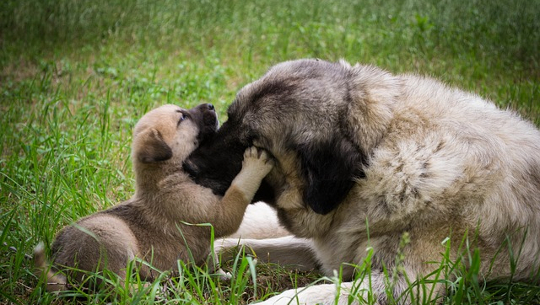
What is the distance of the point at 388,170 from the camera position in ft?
9.88

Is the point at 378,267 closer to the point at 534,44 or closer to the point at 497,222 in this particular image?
the point at 497,222

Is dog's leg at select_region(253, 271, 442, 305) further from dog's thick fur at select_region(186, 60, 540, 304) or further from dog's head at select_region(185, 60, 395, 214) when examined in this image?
dog's head at select_region(185, 60, 395, 214)

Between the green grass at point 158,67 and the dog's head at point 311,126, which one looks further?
the green grass at point 158,67

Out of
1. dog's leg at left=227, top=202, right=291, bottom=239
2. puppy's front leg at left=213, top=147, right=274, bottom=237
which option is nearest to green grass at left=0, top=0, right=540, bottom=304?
puppy's front leg at left=213, top=147, right=274, bottom=237

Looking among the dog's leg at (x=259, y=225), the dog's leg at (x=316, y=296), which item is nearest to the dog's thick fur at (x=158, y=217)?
the dog's leg at (x=316, y=296)

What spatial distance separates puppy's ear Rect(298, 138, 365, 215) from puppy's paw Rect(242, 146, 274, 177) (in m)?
0.20

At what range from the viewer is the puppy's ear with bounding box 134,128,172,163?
11.0 ft

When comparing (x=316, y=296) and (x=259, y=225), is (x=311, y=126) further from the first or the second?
(x=259, y=225)

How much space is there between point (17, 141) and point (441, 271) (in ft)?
11.8

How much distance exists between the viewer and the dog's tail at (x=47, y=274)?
2.93 meters

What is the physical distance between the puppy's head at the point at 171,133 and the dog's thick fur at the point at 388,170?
13.4 inches

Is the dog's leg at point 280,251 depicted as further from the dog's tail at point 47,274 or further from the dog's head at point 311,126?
the dog's tail at point 47,274

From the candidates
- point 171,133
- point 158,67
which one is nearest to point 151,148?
point 171,133

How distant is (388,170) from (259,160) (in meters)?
0.69
